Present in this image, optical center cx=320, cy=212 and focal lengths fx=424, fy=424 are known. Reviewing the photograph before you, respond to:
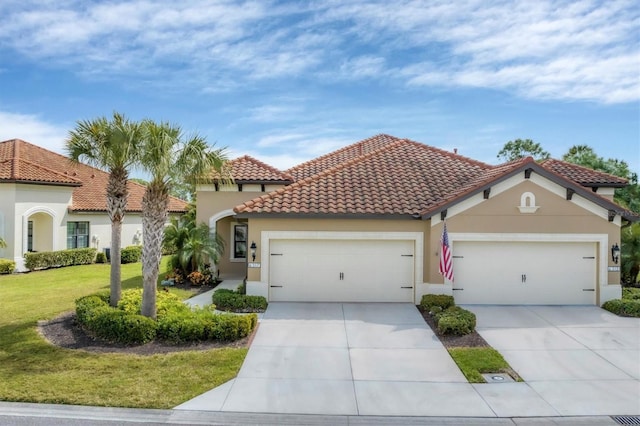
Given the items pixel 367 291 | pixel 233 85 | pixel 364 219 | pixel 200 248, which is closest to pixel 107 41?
pixel 233 85

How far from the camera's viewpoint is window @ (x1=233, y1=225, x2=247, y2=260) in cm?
1988

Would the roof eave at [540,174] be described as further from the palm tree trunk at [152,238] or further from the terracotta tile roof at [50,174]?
the terracotta tile roof at [50,174]

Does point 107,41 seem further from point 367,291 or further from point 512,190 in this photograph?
point 512,190

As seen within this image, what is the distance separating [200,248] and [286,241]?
4.66 metres

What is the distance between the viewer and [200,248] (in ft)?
56.2

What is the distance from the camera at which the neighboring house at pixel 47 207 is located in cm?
2105

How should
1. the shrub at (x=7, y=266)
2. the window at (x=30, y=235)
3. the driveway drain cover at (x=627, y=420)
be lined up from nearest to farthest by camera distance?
the driveway drain cover at (x=627, y=420) → the shrub at (x=7, y=266) → the window at (x=30, y=235)

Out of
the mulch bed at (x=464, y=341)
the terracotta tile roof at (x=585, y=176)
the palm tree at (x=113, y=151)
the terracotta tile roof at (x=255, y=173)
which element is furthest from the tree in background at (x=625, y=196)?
the palm tree at (x=113, y=151)

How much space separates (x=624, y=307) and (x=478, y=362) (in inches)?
284

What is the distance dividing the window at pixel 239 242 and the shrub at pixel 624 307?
14311 millimetres

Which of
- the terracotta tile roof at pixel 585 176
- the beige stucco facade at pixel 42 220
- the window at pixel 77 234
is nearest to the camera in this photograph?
the terracotta tile roof at pixel 585 176

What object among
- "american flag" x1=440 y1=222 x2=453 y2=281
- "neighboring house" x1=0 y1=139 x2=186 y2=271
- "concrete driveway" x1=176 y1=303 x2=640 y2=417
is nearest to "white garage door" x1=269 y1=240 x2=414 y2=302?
"concrete driveway" x1=176 y1=303 x2=640 y2=417

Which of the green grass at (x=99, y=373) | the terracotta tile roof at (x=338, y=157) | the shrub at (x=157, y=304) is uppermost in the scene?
the terracotta tile roof at (x=338, y=157)

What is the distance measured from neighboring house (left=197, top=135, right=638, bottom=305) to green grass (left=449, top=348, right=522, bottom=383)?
428 centimetres
